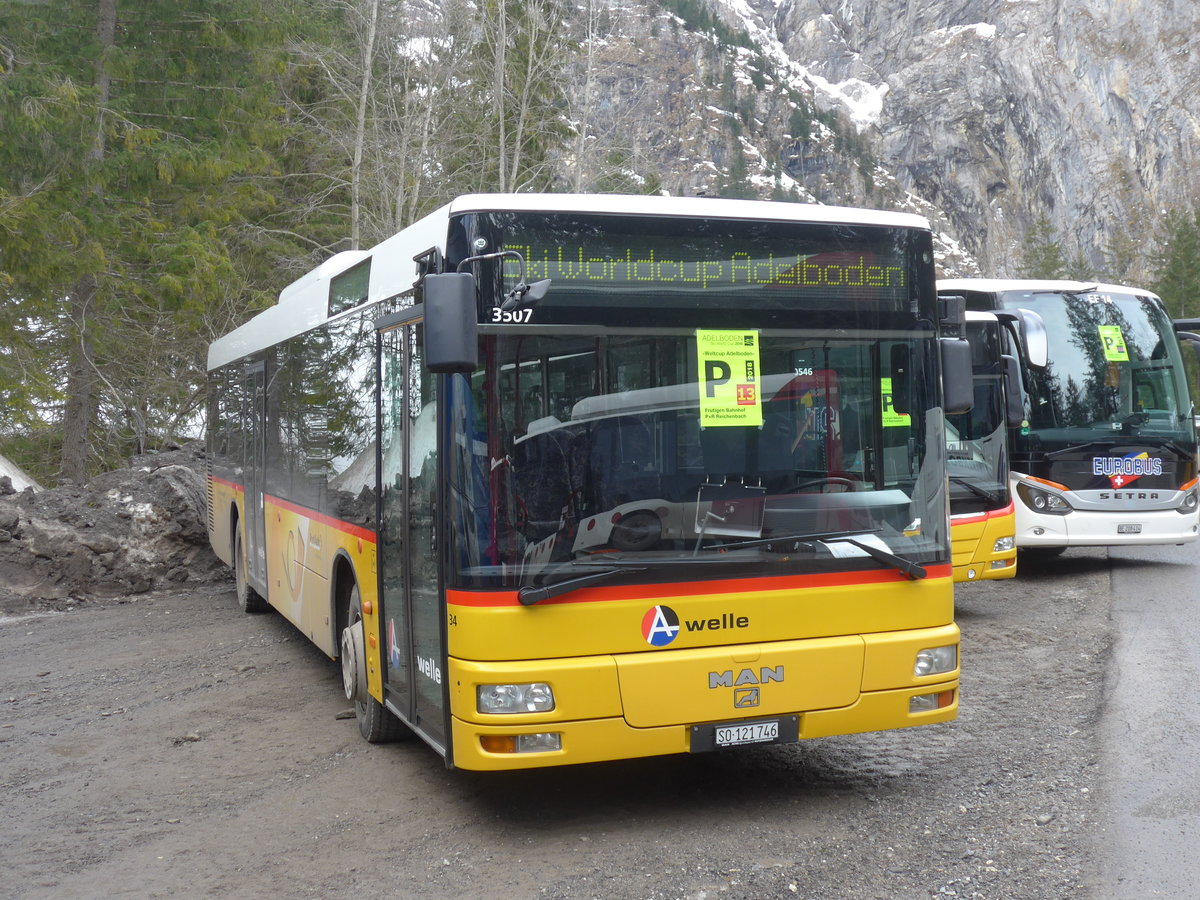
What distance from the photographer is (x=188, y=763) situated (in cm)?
670

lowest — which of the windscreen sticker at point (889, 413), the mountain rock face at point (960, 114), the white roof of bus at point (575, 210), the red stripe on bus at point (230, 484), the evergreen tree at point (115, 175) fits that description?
the red stripe on bus at point (230, 484)

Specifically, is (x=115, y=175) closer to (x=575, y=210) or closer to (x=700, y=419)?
(x=575, y=210)

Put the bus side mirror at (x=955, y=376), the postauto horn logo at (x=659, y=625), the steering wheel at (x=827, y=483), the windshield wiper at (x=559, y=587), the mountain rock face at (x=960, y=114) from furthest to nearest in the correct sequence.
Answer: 1. the mountain rock face at (x=960, y=114)
2. the bus side mirror at (x=955, y=376)
3. the steering wheel at (x=827, y=483)
4. the postauto horn logo at (x=659, y=625)
5. the windshield wiper at (x=559, y=587)

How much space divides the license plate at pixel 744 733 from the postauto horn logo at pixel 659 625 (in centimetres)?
41

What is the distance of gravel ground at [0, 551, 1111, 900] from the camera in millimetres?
4691

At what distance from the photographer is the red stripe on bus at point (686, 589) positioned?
4.89 metres

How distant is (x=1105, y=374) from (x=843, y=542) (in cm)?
897

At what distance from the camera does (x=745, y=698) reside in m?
5.16

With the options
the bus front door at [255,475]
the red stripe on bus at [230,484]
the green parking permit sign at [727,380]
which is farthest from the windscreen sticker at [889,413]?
the red stripe on bus at [230,484]

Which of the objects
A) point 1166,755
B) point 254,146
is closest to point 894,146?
point 254,146

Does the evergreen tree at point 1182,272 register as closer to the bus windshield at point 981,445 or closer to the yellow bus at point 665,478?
the bus windshield at point 981,445

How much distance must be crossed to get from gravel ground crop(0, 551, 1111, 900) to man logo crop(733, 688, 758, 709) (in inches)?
22.0

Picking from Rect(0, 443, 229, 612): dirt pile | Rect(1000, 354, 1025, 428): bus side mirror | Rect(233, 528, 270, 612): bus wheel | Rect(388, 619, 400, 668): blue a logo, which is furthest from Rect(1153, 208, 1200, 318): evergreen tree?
Rect(388, 619, 400, 668): blue a logo

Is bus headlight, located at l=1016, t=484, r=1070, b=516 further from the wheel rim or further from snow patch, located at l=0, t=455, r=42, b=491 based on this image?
snow patch, located at l=0, t=455, r=42, b=491
